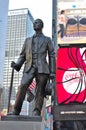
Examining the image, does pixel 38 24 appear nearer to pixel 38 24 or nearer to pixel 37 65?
pixel 38 24

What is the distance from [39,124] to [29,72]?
110cm

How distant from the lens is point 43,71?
638cm

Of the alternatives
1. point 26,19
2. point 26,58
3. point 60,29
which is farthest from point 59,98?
point 26,19

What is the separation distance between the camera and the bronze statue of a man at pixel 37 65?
632cm

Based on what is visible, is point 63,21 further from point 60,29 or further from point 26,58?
point 26,58

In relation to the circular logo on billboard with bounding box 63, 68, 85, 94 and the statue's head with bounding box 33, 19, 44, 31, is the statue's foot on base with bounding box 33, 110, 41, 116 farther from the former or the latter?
the circular logo on billboard with bounding box 63, 68, 85, 94

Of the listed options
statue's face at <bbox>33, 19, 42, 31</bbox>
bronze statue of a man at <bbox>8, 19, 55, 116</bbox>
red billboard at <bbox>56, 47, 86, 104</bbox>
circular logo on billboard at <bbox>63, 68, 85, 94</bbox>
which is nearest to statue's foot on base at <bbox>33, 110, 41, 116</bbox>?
bronze statue of a man at <bbox>8, 19, 55, 116</bbox>

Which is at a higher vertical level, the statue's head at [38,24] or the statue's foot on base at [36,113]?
the statue's head at [38,24]

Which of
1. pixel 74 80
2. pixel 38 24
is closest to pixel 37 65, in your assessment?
pixel 38 24

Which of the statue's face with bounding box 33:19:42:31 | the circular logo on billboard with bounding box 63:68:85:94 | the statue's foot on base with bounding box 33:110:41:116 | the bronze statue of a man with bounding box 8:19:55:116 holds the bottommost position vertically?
the circular logo on billboard with bounding box 63:68:85:94

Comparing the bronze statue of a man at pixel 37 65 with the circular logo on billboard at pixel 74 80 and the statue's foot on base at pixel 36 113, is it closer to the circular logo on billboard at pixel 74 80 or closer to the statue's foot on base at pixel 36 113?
the statue's foot on base at pixel 36 113

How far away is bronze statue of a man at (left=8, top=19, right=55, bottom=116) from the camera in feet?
20.7

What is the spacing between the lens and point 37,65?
21.1 feet

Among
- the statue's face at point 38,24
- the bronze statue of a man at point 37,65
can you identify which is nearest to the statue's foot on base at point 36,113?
the bronze statue of a man at point 37,65
